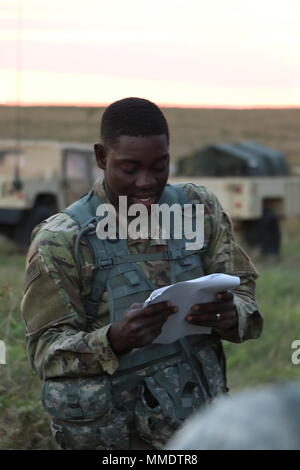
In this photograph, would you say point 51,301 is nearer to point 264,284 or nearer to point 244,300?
point 244,300

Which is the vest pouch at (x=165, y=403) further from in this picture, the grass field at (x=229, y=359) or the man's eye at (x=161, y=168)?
the grass field at (x=229, y=359)

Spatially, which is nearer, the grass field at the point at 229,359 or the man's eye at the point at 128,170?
the man's eye at the point at 128,170

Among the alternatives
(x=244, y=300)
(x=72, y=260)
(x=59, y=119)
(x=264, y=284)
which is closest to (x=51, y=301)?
(x=72, y=260)

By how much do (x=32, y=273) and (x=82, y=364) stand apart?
294 millimetres

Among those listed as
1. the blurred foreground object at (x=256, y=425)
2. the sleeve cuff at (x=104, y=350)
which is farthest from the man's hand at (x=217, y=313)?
the blurred foreground object at (x=256, y=425)

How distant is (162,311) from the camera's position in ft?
8.87

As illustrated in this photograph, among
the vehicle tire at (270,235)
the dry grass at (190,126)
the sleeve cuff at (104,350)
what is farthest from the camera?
the dry grass at (190,126)

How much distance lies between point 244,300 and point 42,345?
611mm

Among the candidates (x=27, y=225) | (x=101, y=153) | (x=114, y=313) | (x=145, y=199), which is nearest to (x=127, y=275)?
(x=114, y=313)

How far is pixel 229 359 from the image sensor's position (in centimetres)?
664

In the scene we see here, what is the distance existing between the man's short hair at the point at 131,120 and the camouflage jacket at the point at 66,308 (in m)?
0.17

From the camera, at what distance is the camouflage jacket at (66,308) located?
288 cm

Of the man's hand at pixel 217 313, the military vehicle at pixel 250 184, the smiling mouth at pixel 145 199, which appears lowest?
the military vehicle at pixel 250 184
